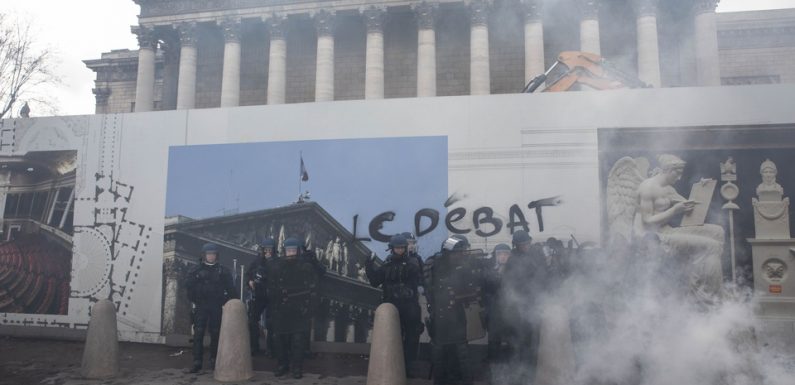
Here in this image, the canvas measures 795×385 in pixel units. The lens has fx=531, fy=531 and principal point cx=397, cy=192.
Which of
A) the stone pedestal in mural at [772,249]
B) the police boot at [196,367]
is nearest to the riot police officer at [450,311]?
the police boot at [196,367]

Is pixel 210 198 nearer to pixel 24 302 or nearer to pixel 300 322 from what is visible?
pixel 300 322

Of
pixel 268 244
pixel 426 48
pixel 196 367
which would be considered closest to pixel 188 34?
pixel 426 48

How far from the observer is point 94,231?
8.02 meters

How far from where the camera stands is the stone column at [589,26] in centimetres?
2131

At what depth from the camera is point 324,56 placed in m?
23.2

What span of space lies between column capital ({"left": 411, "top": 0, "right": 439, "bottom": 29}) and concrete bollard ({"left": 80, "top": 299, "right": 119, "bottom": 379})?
19.0 m

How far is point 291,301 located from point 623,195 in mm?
4231

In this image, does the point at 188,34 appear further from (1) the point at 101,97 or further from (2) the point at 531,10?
(2) the point at 531,10

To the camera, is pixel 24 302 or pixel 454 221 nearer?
pixel 454 221

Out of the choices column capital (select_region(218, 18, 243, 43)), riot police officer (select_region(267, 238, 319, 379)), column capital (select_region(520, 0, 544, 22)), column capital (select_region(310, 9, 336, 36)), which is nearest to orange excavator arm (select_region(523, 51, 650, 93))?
riot police officer (select_region(267, 238, 319, 379))

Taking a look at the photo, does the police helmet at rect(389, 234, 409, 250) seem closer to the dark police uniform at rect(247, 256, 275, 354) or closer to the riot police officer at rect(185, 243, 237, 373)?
the dark police uniform at rect(247, 256, 275, 354)

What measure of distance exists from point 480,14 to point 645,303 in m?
19.1

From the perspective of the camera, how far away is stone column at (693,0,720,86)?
20578mm

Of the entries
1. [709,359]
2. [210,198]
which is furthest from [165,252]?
[709,359]
